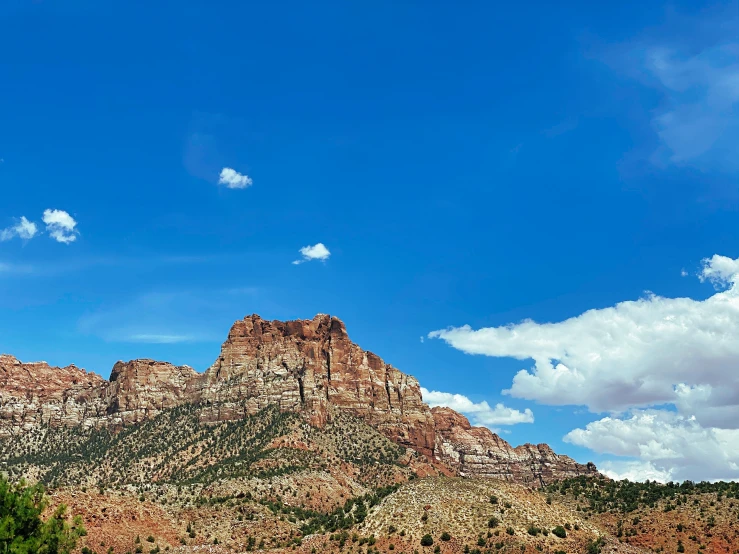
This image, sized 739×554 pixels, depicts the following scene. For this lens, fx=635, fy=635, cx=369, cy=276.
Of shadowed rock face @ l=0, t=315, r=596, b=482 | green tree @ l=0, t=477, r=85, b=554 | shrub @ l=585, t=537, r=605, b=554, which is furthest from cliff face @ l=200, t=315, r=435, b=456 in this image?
green tree @ l=0, t=477, r=85, b=554

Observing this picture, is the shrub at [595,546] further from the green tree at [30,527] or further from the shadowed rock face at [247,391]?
the shadowed rock face at [247,391]

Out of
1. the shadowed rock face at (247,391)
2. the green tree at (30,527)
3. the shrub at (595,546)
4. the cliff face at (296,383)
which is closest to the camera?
the green tree at (30,527)

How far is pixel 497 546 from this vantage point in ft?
188

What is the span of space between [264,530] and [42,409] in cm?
14726

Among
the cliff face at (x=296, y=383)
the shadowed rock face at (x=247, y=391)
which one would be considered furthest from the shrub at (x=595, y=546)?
the shadowed rock face at (x=247, y=391)

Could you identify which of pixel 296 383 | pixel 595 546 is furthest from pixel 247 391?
pixel 595 546

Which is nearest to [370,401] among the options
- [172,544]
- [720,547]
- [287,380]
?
[287,380]

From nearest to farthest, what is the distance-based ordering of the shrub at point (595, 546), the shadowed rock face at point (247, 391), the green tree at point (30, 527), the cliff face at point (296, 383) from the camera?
the green tree at point (30, 527), the shrub at point (595, 546), the cliff face at point (296, 383), the shadowed rock face at point (247, 391)

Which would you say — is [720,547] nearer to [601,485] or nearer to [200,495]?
[601,485]

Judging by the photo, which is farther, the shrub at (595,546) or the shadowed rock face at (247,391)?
the shadowed rock face at (247,391)

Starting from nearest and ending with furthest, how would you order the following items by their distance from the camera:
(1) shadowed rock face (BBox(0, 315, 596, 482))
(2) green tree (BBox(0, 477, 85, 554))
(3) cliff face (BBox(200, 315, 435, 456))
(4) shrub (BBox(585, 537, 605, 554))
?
(2) green tree (BBox(0, 477, 85, 554)), (4) shrub (BBox(585, 537, 605, 554)), (3) cliff face (BBox(200, 315, 435, 456)), (1) shadowed rock face (BBox(0, 315, 596, 482))

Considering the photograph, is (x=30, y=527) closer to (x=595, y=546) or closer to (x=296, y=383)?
(x=595, y=546)

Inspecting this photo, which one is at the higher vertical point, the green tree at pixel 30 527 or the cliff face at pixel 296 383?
the cliff face at pixel 296 383

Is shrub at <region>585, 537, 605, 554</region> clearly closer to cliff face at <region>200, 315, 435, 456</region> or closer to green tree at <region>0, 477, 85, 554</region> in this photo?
green tree at <region>0, 477, 85, 554</region>
